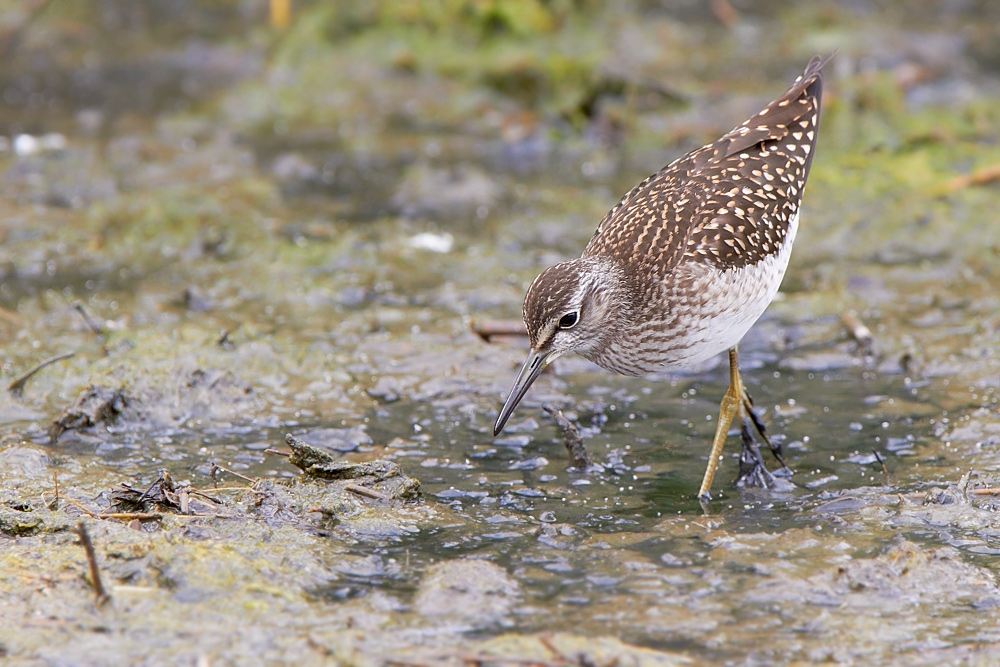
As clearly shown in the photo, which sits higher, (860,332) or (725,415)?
(860,332)

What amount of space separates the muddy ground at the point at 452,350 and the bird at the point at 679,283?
0.55 metres

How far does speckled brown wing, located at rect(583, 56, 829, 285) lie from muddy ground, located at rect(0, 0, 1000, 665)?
1132 mm

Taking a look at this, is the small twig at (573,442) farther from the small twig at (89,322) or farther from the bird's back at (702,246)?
the small twig at (89,322)

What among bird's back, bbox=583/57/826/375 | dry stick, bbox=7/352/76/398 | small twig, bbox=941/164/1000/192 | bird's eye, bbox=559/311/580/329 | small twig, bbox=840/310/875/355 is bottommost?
dry stick, bbox=7/352/76/398

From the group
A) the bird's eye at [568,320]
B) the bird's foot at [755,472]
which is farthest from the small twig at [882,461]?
the bird's eye at [568,320]

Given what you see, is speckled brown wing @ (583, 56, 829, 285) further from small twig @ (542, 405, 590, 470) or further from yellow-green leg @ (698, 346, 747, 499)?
small twig @ (542, 405, 590, 470)

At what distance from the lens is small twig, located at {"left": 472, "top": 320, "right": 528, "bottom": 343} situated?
7.30 m

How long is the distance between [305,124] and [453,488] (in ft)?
21.7

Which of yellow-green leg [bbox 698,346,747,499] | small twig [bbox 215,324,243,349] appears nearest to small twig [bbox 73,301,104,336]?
small twig [bbox 215,324,243,349]

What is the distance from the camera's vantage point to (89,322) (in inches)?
289

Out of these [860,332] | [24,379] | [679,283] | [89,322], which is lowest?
[24,379]

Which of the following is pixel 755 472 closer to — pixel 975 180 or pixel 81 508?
pixel 81 508

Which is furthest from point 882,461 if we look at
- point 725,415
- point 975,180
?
point 975,180

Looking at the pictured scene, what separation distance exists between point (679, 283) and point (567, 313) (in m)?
0.69
